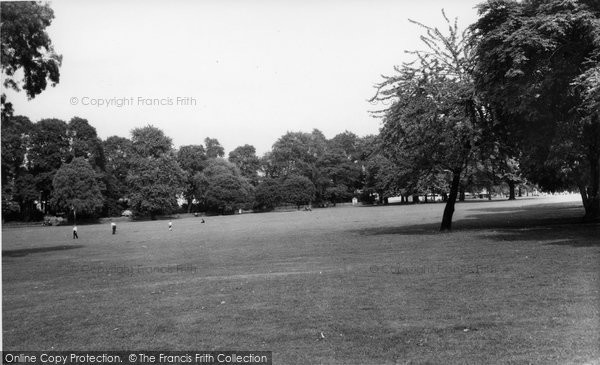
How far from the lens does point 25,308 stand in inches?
473

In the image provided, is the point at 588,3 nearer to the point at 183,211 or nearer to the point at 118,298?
the point at 118,298

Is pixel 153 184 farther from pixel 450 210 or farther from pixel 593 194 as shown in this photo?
pixel 593 194

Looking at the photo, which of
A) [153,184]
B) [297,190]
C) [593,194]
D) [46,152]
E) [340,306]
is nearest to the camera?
[340,306]

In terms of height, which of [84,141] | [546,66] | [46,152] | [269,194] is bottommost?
[269,194]

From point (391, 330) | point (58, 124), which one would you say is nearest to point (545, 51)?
point (391, 330)

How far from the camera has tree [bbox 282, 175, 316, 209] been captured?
106 m

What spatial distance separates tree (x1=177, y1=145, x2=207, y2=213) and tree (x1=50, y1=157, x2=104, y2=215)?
30.8m

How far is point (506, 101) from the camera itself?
2134 cm

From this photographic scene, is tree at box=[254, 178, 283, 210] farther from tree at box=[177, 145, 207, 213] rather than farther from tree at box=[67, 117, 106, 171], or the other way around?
tree at box=[67, 117, 106, 171]

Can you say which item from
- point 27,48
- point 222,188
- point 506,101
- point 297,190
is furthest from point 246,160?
point 506,101

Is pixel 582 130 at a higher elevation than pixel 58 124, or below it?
below

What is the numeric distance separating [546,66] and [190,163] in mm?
99055

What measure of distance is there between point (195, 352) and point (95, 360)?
1.68 meters

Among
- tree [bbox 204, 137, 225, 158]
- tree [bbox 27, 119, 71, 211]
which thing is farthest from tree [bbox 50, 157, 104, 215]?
tree [bbox 204, 137, 225, 158]
